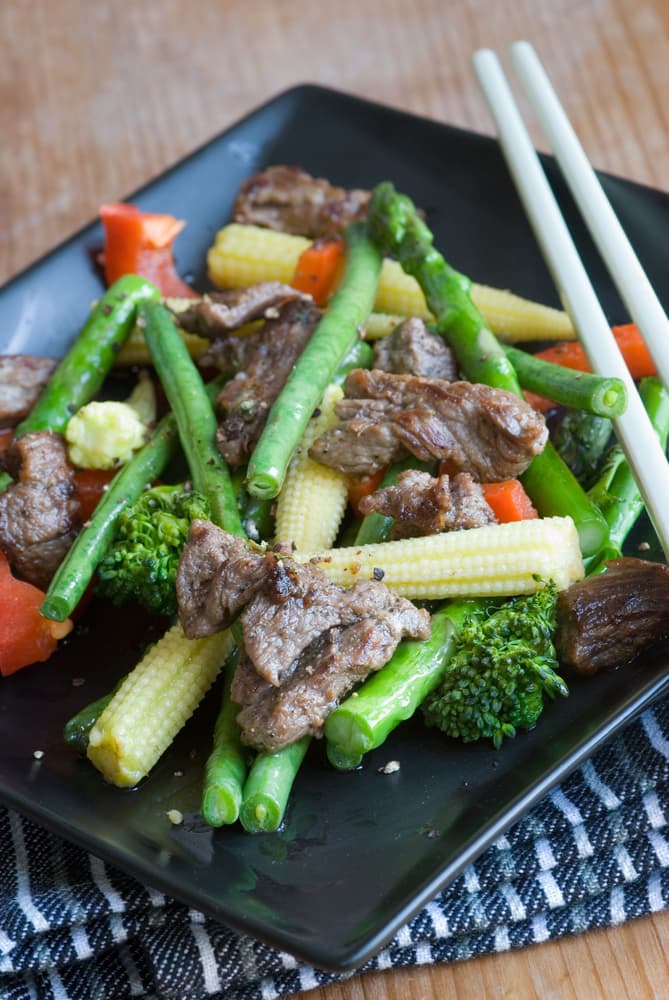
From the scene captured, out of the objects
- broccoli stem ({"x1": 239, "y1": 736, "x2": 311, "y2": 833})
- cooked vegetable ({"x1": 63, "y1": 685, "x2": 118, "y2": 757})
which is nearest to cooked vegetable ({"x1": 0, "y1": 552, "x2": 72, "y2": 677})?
cooked vegetable ({"x1": 63, "y1": 685, "x2": 118, "y2": 757})

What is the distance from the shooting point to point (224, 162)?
529 cm

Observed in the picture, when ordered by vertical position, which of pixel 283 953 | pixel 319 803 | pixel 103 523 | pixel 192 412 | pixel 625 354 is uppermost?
pixel 192 412

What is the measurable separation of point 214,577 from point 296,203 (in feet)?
7.03

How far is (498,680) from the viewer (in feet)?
10.2

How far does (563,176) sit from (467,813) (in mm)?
2666

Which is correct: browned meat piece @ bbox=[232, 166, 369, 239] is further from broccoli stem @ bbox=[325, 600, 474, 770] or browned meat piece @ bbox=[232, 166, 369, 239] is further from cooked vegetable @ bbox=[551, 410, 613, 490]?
broccoli stem @ bbox=[325, 600, 474, 770]

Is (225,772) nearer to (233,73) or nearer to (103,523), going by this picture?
(103,523)

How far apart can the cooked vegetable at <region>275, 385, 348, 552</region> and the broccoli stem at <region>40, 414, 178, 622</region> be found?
1.53 feet

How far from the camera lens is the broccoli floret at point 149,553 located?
3.58m

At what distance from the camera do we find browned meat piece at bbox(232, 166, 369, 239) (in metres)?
4.84

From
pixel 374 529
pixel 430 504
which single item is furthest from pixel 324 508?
pixel 430 504

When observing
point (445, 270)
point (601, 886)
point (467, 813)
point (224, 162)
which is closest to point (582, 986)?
point (601, 886)

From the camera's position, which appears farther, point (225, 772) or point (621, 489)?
point (621, 489)

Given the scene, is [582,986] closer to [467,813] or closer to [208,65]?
[467,813]
